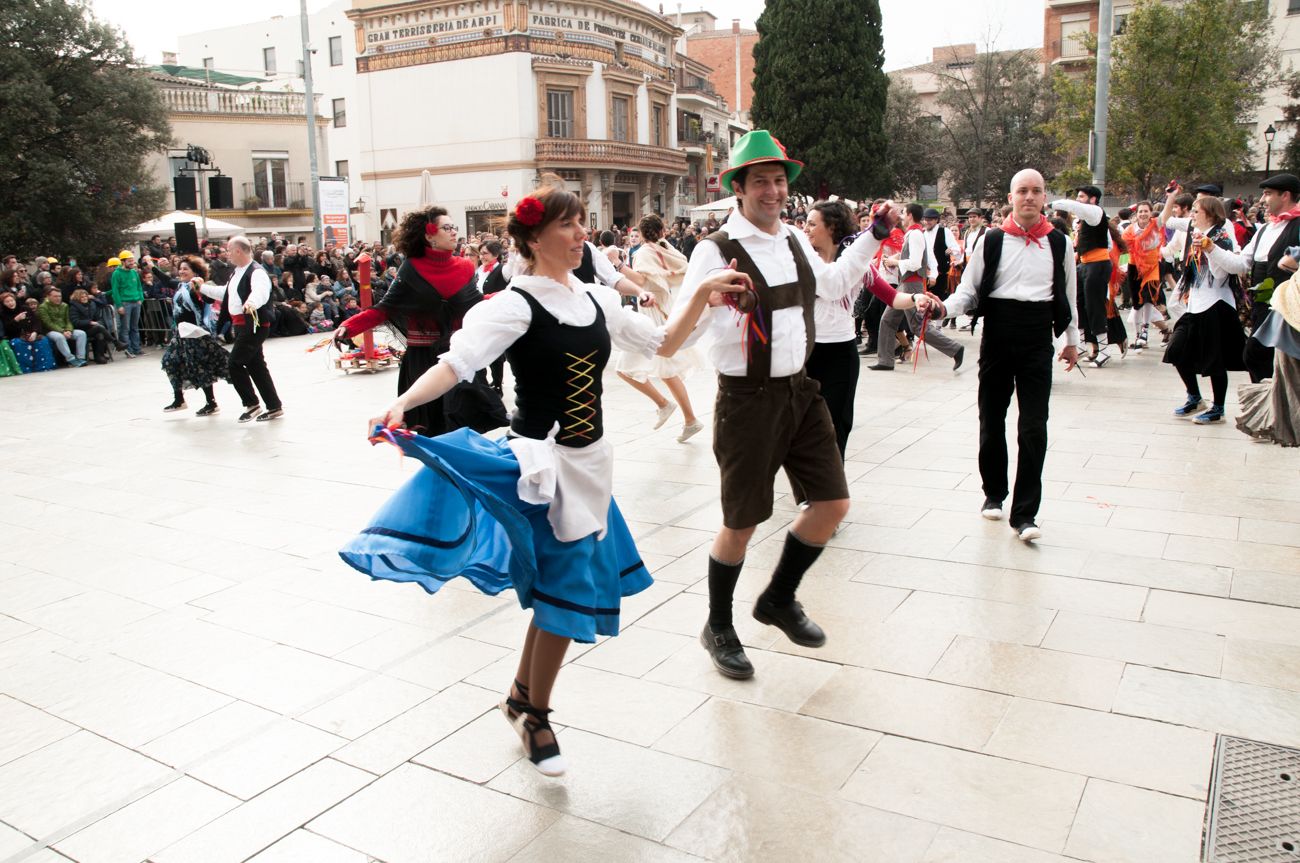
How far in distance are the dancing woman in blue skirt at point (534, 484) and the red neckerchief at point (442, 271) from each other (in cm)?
290

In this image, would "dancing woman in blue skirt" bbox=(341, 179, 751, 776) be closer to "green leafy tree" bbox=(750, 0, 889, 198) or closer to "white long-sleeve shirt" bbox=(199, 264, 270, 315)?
"white long-sleeve shirt" bbox=(199, 264, 270, 315)

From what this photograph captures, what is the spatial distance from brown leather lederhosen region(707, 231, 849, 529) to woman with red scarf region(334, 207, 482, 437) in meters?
2.65

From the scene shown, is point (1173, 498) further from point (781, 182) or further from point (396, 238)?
point (396, 238)

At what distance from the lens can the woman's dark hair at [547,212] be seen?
3.28m

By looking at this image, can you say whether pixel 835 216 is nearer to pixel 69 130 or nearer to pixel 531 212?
pixel 531 212

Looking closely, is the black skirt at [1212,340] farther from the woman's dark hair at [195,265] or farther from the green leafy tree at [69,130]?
the green leafy tree at [69,130]

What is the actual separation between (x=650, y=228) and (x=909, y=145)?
3641 centimetres

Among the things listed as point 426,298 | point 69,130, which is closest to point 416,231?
point 426,298

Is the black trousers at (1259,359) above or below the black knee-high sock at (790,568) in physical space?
above

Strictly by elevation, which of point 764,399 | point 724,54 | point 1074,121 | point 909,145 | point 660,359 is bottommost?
point 660,359

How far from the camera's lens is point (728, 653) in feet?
13.1

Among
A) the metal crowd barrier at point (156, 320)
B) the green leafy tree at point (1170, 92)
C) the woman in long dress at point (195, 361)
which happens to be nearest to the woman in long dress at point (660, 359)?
the woman in long dress at point (195, 361)

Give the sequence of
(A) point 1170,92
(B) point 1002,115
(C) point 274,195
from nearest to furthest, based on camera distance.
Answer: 1. (A) point 1170,92
2. (B) point 1002,115
3. (C) point 274,195

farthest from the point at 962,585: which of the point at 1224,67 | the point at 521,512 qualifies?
the point at 1224,67
